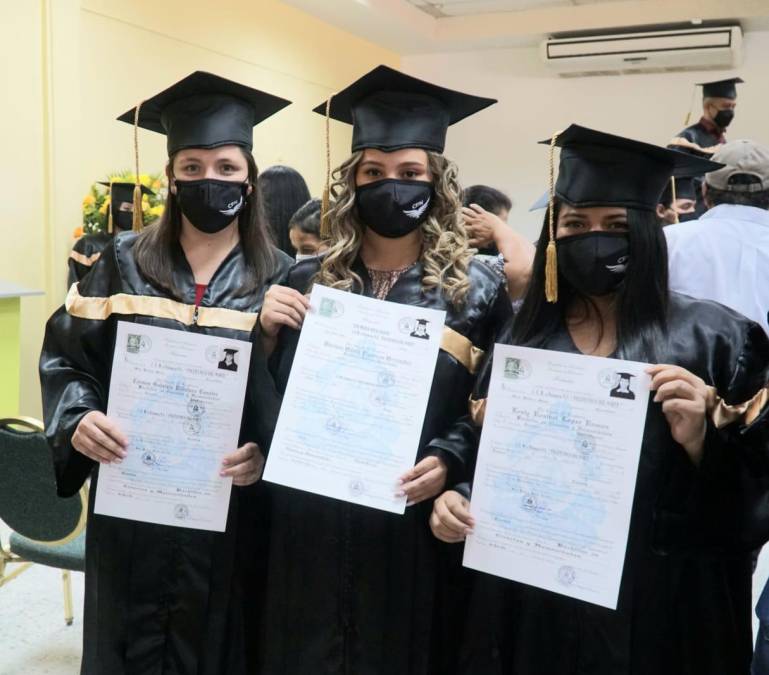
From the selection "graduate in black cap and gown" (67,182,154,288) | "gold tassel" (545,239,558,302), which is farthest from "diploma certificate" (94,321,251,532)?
"graduate in black cap and gown" (67,182,154,288)

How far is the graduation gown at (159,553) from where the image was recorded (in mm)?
2072

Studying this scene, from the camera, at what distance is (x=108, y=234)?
5.61m

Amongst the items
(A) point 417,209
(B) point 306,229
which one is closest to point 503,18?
(B) point 306,229

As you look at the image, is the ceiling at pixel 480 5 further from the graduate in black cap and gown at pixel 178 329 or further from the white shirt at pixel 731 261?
the graduate in black cap and gown at pixel 178 329

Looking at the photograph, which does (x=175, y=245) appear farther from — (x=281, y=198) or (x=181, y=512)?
(x=281, y=198)

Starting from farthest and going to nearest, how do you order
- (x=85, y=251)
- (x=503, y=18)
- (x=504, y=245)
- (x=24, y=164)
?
Result: (x=503, y=18) < (x=24, y=164) < (x=85, y=251) < (x=504, y=245)

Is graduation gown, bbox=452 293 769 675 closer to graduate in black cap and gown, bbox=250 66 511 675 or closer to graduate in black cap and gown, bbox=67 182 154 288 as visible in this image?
graduate in black cap and gown, bbox=250 66 511 675

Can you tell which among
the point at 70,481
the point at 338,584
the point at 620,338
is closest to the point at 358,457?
the point at 338,584

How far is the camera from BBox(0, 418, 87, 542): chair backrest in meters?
2.64

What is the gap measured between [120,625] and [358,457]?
2.83 feet

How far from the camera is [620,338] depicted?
5.32 feet

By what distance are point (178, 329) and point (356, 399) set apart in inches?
22.0

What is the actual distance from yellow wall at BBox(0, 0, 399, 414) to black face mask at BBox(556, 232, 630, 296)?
196 inches

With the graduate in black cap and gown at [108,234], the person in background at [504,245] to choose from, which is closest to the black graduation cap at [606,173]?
the person in background at [504,245]
